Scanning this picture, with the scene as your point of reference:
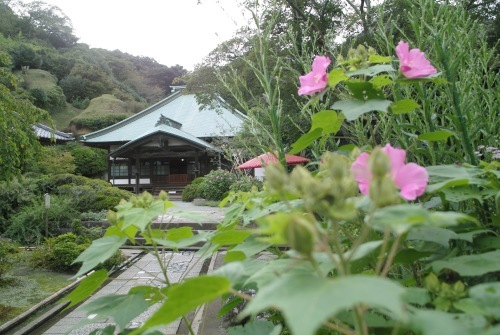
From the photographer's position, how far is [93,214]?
9516 millimetres

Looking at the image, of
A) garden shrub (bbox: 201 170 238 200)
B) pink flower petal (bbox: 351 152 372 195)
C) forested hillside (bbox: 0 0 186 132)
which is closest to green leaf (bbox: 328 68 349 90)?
pink flower petal (bbox: 351 152 372 195)

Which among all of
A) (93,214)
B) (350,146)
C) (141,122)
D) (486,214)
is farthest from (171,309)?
(141,122)

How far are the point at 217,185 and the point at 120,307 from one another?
1288 centimetres

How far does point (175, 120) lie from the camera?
68.0 ft

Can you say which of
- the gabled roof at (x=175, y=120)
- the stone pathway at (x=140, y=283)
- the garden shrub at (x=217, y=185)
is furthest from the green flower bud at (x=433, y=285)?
the gabled roof at (x=175, y=120)

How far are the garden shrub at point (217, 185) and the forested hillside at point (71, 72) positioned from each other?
1473 cm

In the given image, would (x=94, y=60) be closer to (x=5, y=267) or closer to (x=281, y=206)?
(x=5, y=267)

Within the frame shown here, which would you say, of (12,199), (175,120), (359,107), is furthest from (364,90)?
(175,120)

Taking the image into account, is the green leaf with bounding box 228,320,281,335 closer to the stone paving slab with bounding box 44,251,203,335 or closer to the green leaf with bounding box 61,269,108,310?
the green leaf with bounding box 61,269,108,310

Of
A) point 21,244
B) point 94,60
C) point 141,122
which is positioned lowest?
point 21,244

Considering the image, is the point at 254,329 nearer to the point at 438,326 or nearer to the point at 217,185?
the point at 438,326

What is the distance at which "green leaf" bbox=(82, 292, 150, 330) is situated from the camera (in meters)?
0.58

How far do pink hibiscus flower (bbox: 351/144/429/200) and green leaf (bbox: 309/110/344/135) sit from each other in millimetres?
316

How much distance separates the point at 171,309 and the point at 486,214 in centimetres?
69
